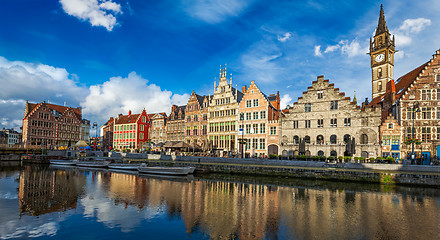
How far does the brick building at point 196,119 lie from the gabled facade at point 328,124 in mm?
19201

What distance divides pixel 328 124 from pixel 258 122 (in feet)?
43.0

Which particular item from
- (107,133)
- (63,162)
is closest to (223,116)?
(63,162)

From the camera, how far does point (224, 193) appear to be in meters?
23.3

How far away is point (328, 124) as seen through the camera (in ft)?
146

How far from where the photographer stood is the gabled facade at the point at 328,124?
134 feet

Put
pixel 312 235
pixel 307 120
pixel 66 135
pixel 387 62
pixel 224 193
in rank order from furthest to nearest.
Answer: pixel 66 135 → pixel 387 62 → pixel 307 120 → pixel 224 193 → pixel 312 235

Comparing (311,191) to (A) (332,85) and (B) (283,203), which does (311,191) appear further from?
(A) (332,85)

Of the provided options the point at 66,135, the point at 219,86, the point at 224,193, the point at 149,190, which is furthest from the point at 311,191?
the point at 66,135

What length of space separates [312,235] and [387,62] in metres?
73.4

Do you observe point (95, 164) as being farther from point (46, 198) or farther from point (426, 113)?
point (426, 113)

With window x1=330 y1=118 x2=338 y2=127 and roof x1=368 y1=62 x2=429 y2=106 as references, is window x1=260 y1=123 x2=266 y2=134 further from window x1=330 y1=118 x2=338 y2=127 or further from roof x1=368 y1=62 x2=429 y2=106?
roof x1=368 y1=62 x2=429 y2=106

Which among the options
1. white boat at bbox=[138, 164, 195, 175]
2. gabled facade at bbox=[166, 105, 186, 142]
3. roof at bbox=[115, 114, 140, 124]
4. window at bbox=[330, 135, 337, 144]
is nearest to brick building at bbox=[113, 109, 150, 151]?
roof at bbox=[115, 114, 140, 124]

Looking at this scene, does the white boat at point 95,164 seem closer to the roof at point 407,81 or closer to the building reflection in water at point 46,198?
the building reflection in water at point 46,198

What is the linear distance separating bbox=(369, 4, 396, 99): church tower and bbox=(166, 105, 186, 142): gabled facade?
178ft
